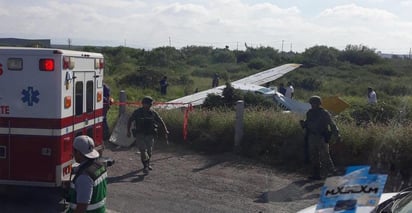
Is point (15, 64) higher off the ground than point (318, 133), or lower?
higher

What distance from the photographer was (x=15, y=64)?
27.1 ft

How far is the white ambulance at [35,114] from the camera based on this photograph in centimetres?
820

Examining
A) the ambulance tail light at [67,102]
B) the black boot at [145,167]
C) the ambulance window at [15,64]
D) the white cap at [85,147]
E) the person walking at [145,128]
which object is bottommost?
→ the black boot at [145,167]

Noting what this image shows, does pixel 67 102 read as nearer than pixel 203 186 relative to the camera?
Yes

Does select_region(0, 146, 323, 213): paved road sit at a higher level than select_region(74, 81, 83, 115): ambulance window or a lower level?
lower

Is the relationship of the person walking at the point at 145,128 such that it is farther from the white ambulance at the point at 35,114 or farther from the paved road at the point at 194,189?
the white ambulance at the point at 35,114

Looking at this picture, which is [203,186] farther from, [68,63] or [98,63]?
[68,63]

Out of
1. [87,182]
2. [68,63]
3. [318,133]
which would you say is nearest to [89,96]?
[68,63]

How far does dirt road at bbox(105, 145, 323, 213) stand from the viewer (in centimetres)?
895

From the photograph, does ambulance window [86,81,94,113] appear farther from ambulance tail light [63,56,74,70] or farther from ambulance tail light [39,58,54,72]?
ambulance tail light [39,58,54,72]

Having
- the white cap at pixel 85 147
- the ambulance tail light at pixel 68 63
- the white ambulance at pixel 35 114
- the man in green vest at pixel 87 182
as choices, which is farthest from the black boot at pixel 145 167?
the white cap at pixel 85 147

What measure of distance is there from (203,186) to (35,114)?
11.1 ft

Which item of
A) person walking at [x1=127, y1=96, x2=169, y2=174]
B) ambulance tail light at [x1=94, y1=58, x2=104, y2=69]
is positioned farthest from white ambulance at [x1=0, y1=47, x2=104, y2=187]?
person walking at [x1=127, y1=96, x2=169, y2=174]

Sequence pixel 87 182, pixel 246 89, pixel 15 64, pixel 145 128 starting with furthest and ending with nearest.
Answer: pixel 246 89 → pixel 145 128 → pixel 15 64 → pixel 87 182
